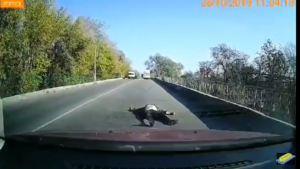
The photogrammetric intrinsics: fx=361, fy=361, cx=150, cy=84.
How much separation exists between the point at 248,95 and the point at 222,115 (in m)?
0.66

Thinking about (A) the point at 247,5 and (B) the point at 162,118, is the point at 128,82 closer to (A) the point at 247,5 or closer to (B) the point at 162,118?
(B) the point at 162,118

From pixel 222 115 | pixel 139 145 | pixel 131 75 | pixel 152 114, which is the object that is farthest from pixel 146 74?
pixel 139 145

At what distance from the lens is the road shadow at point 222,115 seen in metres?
3.77

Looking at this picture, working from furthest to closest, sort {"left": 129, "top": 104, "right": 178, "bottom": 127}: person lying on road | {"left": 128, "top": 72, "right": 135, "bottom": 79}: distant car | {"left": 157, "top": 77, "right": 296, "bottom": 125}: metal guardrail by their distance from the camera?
1. {"left": 128, "top": 72, "right": 135, "bottom": 79}: distant car
2. {"left": 157, "top": 77, "right": 296, "bottom": 125}: metal guardrail
3. {"left": 129, "top": 104, "right": 178, "bottom": 127}: person lying on road

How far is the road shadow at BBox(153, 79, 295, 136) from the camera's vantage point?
148 inches

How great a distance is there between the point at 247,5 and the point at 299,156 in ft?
5.20

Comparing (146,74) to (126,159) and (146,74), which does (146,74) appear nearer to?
(146,74)

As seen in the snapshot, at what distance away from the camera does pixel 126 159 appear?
317cm

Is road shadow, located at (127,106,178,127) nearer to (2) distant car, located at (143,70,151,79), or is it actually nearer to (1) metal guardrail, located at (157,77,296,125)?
(2) distant car, located at (143,70,151,79)

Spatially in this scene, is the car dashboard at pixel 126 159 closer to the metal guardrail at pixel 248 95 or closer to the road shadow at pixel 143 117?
the road shadow at pixel 143 117

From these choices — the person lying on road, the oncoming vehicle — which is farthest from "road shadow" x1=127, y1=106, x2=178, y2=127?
the oncoming vehicle

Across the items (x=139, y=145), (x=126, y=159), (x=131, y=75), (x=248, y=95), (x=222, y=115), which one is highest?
(x=131, y=75)

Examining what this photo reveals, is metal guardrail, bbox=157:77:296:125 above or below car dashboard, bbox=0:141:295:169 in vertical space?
above

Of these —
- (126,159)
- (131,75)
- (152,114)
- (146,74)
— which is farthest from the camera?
(131,75)
